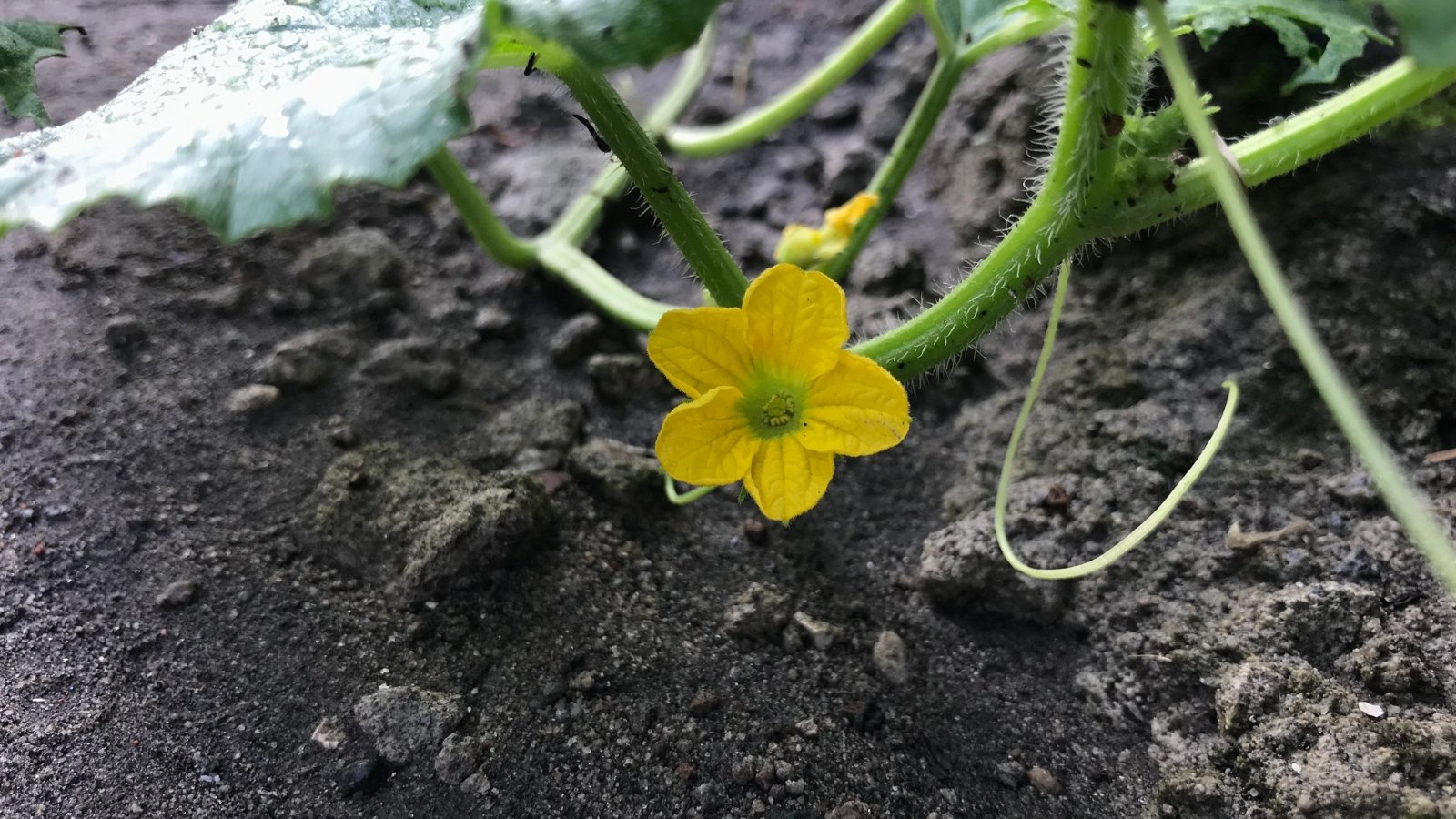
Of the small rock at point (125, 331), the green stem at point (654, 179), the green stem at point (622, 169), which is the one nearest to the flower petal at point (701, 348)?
the green stem at point (654, 179)

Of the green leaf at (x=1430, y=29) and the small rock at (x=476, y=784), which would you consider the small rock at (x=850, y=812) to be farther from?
the green leaf at (x=1430, y=29)

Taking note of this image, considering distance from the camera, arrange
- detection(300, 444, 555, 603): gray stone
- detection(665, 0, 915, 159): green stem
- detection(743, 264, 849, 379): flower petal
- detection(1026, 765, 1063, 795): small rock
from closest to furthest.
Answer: detection(743, 264, 849, 379): flower petal, detection(1026, 765, 1063, 795): small rock, detection(300, 444, 555, 603): gray stone, detection(665, 0, 915, 159): green stem

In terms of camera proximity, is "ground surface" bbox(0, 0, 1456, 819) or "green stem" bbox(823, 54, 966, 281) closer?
"ground surface" bbox(0, 0, 1456, 819)

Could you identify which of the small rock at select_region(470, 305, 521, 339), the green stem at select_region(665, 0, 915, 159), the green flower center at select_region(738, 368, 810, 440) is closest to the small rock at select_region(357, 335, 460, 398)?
the small rock at select_region(470, 305, 521, 339)

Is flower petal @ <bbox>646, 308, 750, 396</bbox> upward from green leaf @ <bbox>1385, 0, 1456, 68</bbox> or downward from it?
downward

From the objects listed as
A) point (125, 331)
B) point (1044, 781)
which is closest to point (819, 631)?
point (1044, 781)

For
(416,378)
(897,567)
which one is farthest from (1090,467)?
(416,378)

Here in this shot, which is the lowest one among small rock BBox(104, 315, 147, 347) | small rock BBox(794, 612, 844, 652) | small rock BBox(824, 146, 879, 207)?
small rock BBox(794, 612, 844, 652)

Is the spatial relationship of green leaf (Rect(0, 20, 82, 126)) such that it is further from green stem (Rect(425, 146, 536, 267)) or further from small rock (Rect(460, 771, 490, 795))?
small rock (Rect(460, 771, 490, 795))
